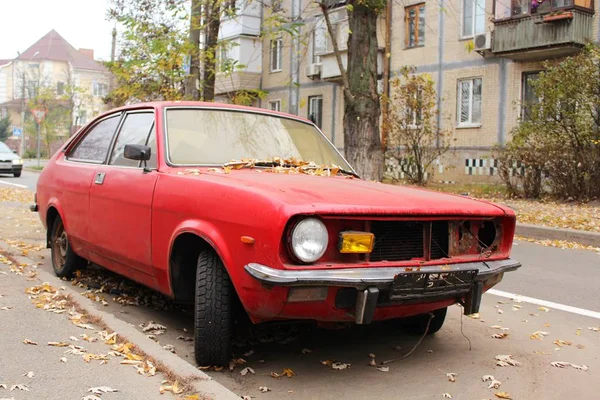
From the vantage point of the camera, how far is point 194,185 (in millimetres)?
4156

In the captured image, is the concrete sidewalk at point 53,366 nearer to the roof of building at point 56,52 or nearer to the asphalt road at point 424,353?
the asphalt road at point 424,353

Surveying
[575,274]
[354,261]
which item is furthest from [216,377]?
[575,274]

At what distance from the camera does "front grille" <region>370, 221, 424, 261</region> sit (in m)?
3.73

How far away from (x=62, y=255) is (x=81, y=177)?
983 millimetres

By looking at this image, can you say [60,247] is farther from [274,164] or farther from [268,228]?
[268,228]

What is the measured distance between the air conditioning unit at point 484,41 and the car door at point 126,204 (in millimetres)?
18667

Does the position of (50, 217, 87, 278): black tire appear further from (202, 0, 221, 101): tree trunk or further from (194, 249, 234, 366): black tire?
(202, 0, 221, 101): tree trunk

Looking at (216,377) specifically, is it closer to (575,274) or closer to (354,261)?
(354,261)

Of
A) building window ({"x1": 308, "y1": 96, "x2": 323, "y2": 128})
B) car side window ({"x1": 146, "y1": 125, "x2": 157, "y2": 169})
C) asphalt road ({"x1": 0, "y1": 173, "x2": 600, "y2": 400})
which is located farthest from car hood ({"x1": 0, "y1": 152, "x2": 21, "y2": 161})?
car side window ({"x1": 146, "y1": 125, "x2": 157, "y2": 169})

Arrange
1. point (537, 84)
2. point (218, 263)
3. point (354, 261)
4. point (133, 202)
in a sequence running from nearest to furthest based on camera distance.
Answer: point (354, 261) < point (218, 263) < point (133, 202) < point (537, 84)

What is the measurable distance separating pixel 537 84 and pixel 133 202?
13814 millimetres

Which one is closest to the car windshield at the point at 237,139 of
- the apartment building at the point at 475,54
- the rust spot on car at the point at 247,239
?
the rust spot on car at the point at 247,239

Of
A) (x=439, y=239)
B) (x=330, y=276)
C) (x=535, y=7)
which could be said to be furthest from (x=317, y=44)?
(x=330, y=276)

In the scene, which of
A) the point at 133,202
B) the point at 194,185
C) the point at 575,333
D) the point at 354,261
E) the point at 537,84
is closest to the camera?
the point at 354,261
